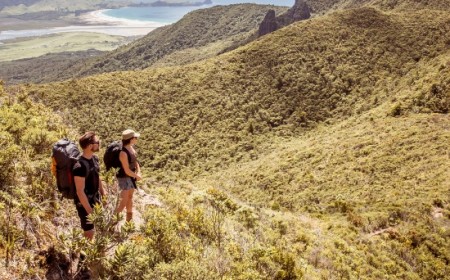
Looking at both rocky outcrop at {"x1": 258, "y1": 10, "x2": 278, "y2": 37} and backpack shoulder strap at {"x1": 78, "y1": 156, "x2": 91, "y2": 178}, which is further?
rocky outcrop at {"x1": 258, "y1": 10, "x2": 278, "y2": 37}

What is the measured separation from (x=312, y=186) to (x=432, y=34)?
4258cm

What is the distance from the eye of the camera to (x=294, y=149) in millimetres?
36312

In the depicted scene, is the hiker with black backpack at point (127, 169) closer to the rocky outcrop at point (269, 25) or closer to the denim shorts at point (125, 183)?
the denim shorts at point (125, 183)

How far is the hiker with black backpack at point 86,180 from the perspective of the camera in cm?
581

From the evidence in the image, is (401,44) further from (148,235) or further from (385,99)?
(148,235)

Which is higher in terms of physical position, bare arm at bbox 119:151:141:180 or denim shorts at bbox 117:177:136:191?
bare arm at bbox 119:151:141:180

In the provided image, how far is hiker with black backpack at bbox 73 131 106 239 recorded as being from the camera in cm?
581

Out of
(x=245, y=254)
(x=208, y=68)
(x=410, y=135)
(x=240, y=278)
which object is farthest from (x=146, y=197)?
(x=208, y=68)

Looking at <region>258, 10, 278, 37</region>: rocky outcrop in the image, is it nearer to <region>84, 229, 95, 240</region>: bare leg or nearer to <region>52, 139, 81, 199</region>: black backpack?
<region>52, 139, 81, 199</region>: black backpack

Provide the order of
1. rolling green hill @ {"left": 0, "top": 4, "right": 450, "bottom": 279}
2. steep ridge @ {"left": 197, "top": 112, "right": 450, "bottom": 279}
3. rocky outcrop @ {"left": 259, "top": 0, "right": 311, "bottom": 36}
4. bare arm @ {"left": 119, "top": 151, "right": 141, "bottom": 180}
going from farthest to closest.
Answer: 1. rocky outcrop @ {"left": 259, "top": 0, "right": 311, "bottom": 36}
2. steep ridge @ {"left": 197, "top": 112, "right": 450, "bottom": 279}
3. rolling green hill @ {"left": 0, "top": 4, "right": 450, "bottom": 279}
4. bare arm @ {"left": 119, "top": 151, "right": 141, "bottom": 180}

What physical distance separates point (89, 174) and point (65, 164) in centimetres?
41

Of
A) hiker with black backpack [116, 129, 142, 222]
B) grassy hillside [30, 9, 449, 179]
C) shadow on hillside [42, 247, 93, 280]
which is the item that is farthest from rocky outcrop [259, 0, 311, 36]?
shadow on hillside [42, 247, 93, 280]

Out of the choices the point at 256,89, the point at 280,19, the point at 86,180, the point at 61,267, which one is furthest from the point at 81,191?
the point at 280,19

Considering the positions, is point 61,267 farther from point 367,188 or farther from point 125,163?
point 367,188
